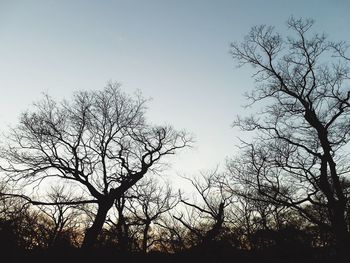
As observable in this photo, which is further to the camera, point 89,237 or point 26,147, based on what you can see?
point 26,147

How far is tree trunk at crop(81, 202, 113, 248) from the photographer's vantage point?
14.4 meters

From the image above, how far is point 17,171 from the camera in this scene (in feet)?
49.2

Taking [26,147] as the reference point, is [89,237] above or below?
below

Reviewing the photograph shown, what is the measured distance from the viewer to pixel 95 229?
14758 mm

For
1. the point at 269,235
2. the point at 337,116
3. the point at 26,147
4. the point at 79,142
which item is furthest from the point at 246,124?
the point at 269,235

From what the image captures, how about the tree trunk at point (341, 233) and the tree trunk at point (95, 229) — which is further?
the tree trunk at point (95, 229)

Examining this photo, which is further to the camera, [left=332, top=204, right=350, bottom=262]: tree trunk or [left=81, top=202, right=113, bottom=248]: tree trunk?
[left=81, top=202, right=113, bottom=248]: tree trunk

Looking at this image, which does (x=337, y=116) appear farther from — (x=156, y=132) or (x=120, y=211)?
(x=120, y=211)

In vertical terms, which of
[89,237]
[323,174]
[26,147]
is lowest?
[89,237]

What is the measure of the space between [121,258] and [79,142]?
689cm

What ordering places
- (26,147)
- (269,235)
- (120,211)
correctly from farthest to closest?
(269,235) < (120,211) < (26,147)

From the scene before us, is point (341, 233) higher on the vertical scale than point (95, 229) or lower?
lower

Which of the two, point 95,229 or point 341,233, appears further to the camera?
point 95,229

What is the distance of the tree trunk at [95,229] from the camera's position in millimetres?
14414
